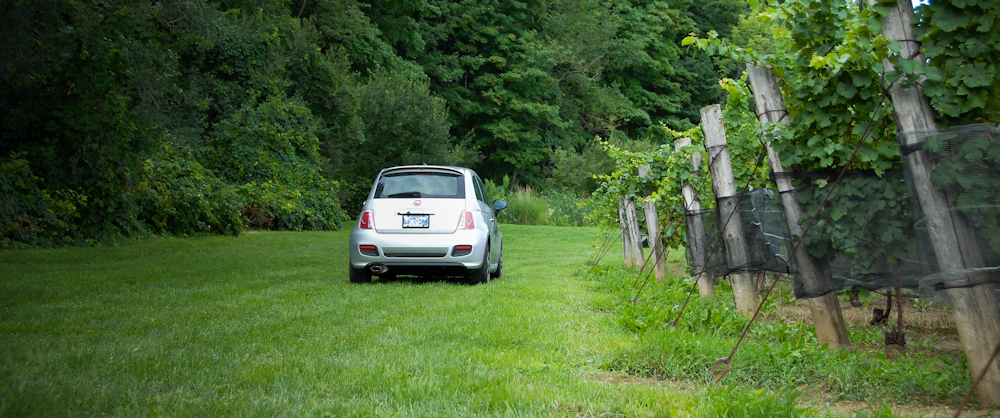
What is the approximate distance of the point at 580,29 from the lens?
45.6 meters

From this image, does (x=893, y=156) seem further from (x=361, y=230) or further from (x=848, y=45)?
(x=361, y=230)

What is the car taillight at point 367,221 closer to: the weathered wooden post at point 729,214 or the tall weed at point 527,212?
the weathered wooden post at point 729,214

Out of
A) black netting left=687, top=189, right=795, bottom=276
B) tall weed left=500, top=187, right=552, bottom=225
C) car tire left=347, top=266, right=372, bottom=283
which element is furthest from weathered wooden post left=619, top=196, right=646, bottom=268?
tall weed left=500, top=187, right=552, bottom=225

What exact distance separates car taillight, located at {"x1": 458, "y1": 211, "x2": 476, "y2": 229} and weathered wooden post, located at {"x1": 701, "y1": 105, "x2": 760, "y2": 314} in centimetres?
361

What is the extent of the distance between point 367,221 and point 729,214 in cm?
463

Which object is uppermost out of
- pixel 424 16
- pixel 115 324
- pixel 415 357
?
pixel 424 16

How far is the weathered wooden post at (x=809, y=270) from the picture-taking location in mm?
4973

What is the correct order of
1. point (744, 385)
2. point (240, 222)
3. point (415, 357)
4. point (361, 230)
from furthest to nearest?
point (240, 222) → point (361, 230) → point (415, 357) → point (744, 385)

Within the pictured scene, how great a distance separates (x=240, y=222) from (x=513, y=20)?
92.0 ft

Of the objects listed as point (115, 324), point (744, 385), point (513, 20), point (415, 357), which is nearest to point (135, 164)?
point (115, 324)

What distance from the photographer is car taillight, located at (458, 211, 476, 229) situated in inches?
372

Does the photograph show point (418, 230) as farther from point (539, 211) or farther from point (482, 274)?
point (539, 211)

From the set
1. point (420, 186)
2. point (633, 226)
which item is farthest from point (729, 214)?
point (633, 226)

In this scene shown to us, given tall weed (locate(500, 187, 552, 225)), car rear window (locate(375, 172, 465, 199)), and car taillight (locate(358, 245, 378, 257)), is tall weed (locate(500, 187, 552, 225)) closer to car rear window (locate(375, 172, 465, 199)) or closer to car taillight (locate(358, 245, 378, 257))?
car rear window (locate(375, 172, 465, 199))
